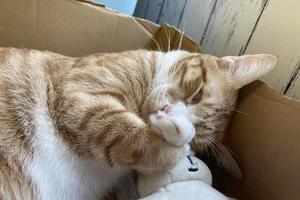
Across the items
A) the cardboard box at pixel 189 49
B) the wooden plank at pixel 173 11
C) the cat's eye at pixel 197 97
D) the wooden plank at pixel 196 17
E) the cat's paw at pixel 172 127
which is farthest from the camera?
the wooden plank at pixel 173 11

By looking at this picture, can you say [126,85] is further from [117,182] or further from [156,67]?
[117,182]

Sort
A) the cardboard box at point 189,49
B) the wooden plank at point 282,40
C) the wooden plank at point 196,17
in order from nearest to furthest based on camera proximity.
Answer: the cardboard box at point 189,49 → the wooden plank at point 282,40 → the wooden plank at point 196,17

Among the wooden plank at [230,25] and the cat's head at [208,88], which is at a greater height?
the wooden plank at [230,25]

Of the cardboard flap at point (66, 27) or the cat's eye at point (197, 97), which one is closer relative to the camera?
the cat's eye at point (197, 97)

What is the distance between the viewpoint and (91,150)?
104cm

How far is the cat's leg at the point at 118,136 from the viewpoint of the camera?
3.23 ft

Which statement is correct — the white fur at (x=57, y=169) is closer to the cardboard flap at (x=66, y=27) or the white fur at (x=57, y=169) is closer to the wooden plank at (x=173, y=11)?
the cardboard flap at (x=66, y=27)

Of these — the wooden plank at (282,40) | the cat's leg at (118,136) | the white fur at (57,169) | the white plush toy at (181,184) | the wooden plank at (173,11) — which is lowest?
the white fur at (57,169)

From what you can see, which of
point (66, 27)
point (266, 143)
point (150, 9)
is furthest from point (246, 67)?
point (150, 9)

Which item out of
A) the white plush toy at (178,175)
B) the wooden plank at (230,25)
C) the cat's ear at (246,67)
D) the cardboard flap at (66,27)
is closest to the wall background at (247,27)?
the wooden plank at (230,25)

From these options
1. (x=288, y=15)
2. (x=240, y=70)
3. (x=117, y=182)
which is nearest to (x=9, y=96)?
(x=117, y=182)

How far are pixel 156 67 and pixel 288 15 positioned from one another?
0.46 meters

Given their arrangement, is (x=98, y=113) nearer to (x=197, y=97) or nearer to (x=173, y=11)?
(x=197, y=97)

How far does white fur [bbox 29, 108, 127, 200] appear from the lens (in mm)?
1058
